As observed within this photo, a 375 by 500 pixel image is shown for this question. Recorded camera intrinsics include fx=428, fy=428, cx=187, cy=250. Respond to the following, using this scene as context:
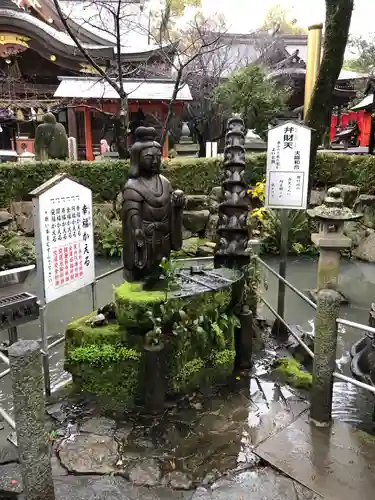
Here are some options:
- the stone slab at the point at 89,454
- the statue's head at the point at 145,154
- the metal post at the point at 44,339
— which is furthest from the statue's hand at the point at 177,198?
the stone slab at the point at 89,454

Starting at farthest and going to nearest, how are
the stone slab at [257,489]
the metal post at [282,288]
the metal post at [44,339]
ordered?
1. the metal post at [282,288]
2. the metal post at [44,339]
3. the stone slab at [257,489]

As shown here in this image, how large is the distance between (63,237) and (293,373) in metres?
2.93

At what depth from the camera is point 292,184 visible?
5.91 metres

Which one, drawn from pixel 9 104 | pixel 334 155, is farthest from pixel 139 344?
pixel 9 104

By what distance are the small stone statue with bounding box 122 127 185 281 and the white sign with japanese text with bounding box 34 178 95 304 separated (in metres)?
0.41

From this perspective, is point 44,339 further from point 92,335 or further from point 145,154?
point 145,154

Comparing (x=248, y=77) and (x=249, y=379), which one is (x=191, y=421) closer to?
(x=249, y=379)

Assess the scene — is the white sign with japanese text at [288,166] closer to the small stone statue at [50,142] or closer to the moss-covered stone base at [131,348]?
the moss-covered stone base at [131,348]

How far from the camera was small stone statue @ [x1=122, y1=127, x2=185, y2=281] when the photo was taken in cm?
447

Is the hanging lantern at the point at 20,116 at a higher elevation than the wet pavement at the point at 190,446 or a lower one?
higher

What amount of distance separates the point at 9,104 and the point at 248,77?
9.03 metres

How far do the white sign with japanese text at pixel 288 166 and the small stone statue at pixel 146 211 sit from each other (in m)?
1.86

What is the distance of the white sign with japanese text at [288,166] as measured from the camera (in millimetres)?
5848

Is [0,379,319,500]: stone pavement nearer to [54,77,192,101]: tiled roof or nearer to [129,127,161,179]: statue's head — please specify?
[129,127,161,179]: statue's head
